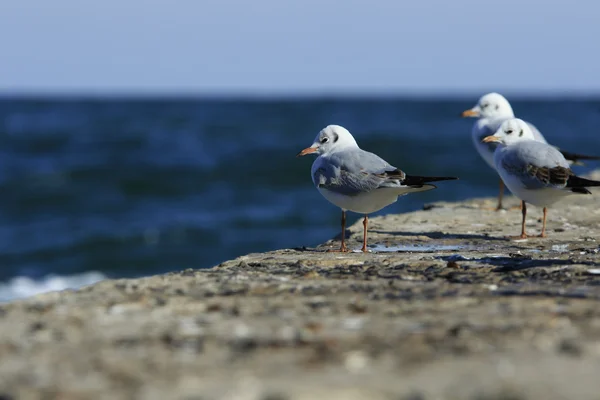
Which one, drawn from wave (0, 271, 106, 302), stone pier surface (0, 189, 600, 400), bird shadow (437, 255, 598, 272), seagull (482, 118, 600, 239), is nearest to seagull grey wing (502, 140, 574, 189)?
seagull (482, 118, 600, 239)

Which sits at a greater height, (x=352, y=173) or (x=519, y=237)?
(x=352, y=173)

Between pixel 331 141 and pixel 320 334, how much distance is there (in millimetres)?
3164

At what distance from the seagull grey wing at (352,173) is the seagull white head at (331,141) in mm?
300

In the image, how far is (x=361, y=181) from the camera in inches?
213

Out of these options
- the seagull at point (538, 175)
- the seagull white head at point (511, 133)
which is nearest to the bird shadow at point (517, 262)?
the seagull at point (538, 175)

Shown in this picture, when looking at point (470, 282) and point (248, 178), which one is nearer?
point (470, 282)

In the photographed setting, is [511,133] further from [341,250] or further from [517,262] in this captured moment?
[517,262]

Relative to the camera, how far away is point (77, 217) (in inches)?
625

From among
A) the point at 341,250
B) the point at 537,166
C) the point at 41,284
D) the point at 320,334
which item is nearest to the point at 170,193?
the point at 41,284

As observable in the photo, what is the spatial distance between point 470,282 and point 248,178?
16221 mm

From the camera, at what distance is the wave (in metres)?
10.8

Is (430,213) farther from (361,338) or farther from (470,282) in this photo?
(361,338)

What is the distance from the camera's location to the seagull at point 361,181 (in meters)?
5.32

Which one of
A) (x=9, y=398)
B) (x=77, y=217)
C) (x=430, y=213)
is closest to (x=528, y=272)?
(x=9, y=398)
